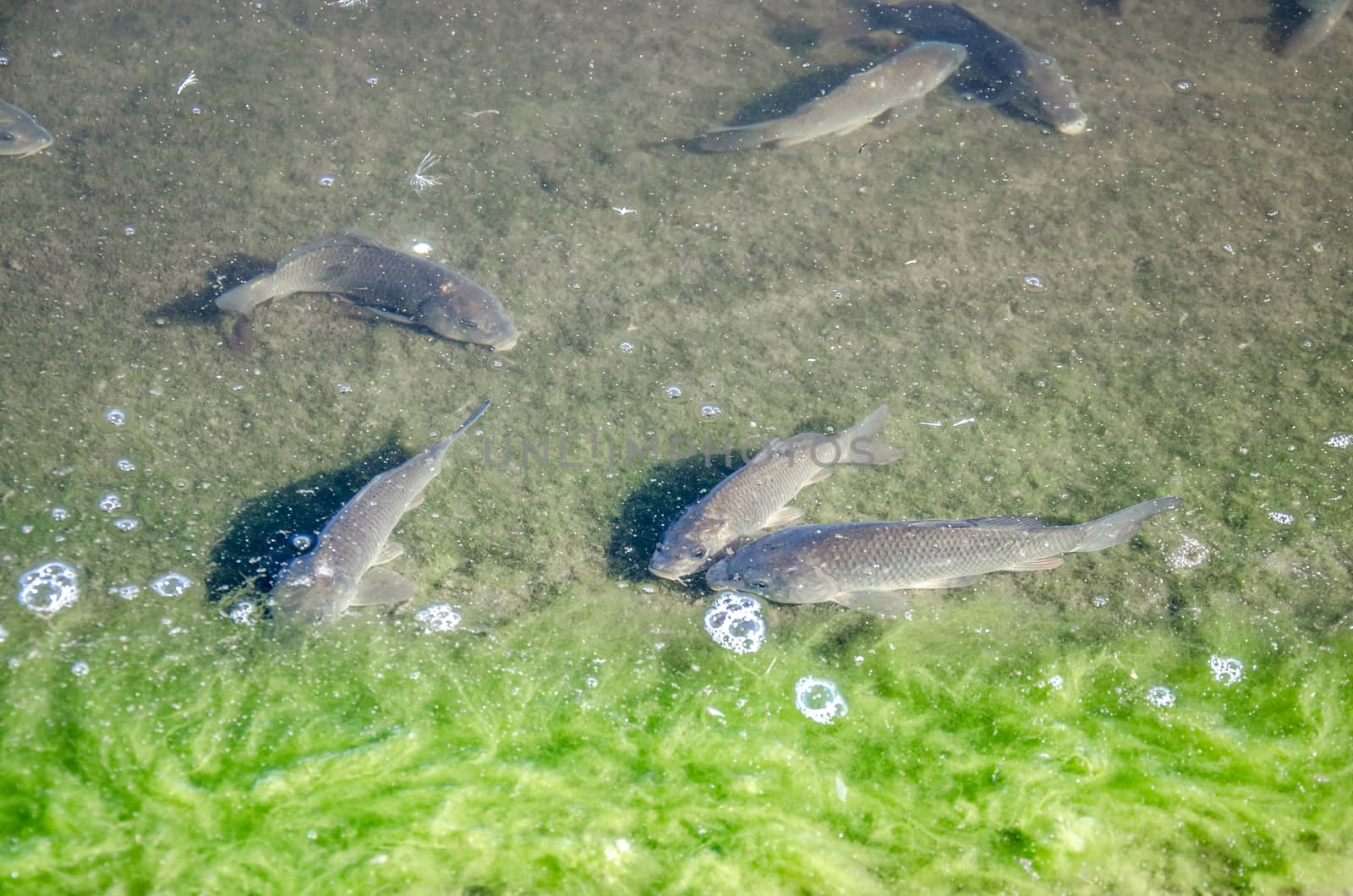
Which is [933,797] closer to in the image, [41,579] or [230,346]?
[41,579]

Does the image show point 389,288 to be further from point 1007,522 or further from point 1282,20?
point 1282,20

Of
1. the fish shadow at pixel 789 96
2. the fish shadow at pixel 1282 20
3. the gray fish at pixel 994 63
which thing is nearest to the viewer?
the gray fish at pixel 994 63

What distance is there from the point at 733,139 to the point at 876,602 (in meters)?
4.29

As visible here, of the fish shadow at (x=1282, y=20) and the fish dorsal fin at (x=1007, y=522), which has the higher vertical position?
the fish shadow at (x=1282, y=20)

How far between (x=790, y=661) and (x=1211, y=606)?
2.04 metres

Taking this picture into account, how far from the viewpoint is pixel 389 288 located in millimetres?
5402

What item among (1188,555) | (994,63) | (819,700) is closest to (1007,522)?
(1188,555)

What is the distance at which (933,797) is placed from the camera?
3.40m

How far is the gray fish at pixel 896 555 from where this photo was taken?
3.94 meters

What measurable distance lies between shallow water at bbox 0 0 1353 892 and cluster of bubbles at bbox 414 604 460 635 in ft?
0.14

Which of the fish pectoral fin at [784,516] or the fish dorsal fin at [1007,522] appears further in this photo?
the fish pectoral fin at [784,516]

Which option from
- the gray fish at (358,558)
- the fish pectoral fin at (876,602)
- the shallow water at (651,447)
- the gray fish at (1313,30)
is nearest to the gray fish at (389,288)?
the shallow water at (651,447)

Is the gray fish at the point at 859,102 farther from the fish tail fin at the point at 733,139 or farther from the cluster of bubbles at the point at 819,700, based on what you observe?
the cluster of bubbles at the point at 819,700

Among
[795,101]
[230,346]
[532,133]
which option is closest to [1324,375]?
[795,101]
